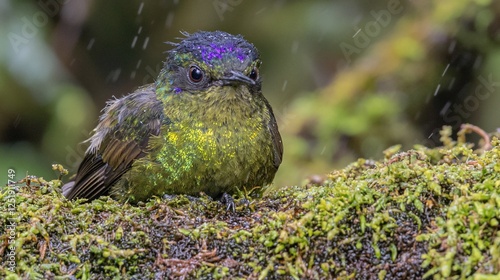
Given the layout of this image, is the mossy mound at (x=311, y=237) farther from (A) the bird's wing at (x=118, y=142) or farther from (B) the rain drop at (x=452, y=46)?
(B) the rain drop at (x=452, y=46)

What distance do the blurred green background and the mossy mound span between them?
3.01m

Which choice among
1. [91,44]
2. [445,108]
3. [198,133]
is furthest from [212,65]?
[91,44]

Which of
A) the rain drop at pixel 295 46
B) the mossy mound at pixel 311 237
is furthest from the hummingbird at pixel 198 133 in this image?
the rain drop at pixel 295 46

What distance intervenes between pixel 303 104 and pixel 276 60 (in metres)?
1.48

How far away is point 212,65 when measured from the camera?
13.5 ft

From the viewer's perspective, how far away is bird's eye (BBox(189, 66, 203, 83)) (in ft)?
13.7

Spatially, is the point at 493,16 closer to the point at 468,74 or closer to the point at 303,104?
the point at 468,74

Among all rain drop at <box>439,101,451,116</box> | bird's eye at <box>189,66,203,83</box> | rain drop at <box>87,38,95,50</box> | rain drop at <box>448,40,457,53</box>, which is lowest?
bird's eye at <box>189,66,203,83</box>

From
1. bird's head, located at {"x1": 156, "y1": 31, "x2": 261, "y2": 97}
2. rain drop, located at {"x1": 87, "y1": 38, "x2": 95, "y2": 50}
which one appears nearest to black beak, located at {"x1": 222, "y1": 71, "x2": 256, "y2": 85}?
bird's head, located at {"x1": 156, "y1": 31, "x2": 261, "y2": 97}

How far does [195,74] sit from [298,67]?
3.51m

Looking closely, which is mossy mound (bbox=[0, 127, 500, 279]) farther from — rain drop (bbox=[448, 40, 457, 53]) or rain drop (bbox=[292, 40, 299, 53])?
rain drop (bbox=[292, 40, 299, 53])

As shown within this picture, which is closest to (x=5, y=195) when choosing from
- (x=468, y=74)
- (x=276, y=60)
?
(x=468, y=74)

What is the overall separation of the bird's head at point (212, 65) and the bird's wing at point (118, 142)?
0.70ft

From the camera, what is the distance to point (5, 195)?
3.22 meters
